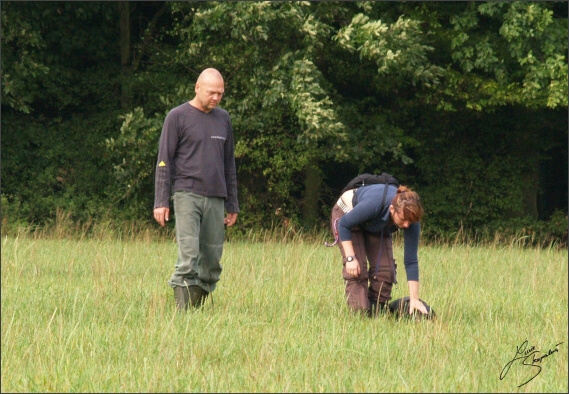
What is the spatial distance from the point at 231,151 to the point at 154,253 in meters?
4.73

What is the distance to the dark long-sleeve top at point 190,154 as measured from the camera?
723 cm

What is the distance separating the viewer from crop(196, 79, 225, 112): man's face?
23.2 feet

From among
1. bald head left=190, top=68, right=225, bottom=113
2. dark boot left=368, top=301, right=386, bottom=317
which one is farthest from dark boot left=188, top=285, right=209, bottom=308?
bald head left=190, top=68, right=225, bottom=113

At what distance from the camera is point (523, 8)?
1608 cm

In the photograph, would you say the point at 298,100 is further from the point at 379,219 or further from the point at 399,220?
the point at 399,220

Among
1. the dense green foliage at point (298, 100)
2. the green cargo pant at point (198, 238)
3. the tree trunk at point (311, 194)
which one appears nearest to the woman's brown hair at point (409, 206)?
the green cargo pant at point (198, 238)

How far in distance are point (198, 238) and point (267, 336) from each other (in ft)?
5.35

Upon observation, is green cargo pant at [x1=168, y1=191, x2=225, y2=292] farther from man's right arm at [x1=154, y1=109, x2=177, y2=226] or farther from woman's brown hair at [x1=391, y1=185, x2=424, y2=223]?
woman's brown hair at [x1=391, y1=185, x2=424, y2=223]

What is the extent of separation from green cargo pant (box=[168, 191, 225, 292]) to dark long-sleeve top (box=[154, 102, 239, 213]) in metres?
0.10

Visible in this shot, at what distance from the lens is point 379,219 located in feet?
22.6

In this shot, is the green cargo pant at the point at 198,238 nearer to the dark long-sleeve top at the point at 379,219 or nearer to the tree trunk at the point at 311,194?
the dark long-sleeve top at the point at 379,219

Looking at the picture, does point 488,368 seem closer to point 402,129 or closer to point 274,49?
point 274,49

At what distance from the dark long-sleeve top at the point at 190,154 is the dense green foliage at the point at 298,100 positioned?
786 centimetres

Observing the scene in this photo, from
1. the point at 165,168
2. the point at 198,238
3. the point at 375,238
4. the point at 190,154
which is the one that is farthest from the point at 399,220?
the point at 165,168
